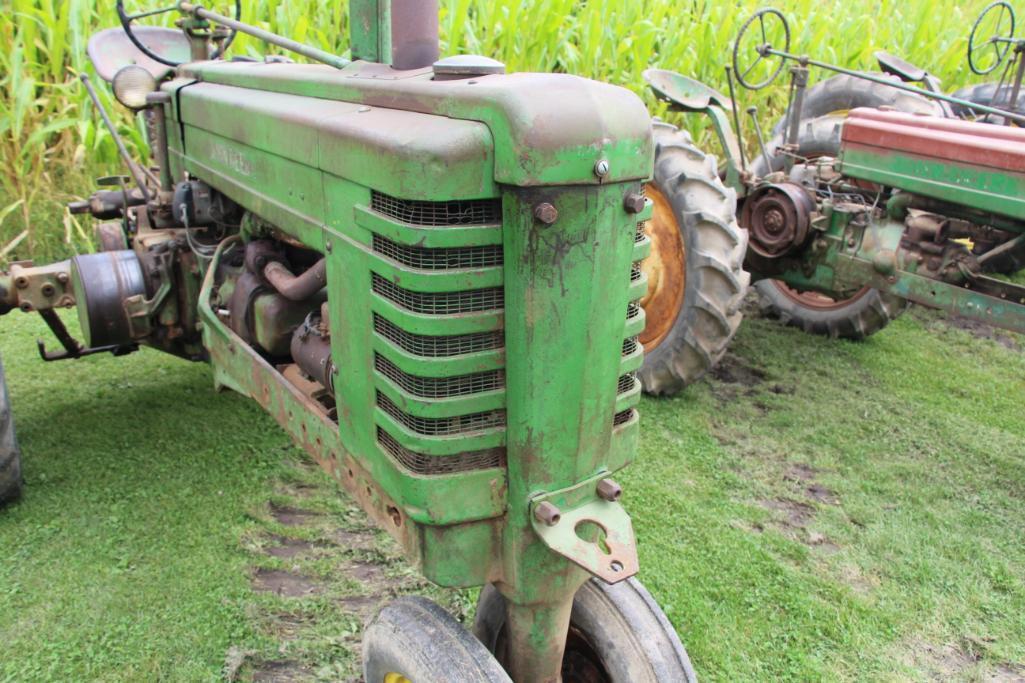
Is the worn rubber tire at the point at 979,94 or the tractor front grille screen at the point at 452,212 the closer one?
the tractor front grille screen at the point at 452,212

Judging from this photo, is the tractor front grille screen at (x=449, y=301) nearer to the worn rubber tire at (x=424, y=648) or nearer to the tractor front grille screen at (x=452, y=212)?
the tractor front grille screen at (x=452, y=212)

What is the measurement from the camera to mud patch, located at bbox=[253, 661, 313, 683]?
2441 mm

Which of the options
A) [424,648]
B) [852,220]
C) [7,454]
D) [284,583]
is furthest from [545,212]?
[852,220]

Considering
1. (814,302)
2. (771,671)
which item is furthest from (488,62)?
(814,302)

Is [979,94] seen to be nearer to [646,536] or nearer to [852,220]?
[852,220]

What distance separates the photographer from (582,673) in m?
2.16

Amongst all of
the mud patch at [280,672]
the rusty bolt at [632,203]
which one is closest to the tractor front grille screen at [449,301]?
the rusty bolt at [632,203]

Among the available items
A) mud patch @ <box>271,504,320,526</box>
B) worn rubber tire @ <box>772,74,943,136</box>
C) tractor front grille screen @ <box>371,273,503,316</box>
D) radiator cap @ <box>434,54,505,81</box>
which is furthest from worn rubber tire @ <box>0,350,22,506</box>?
worn rubber tire @ <box>772,74,943,136</box>

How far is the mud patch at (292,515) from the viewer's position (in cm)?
322

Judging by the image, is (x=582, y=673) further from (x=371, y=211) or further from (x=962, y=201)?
(x=962, y=201)

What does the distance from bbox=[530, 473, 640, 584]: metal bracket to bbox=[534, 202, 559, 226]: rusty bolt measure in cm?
57

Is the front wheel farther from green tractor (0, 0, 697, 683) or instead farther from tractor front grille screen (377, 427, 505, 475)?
tractor front grille screen (377, 427, 505, 475)

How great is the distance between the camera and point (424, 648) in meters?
1.79

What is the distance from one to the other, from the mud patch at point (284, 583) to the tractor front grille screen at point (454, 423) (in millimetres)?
1324
